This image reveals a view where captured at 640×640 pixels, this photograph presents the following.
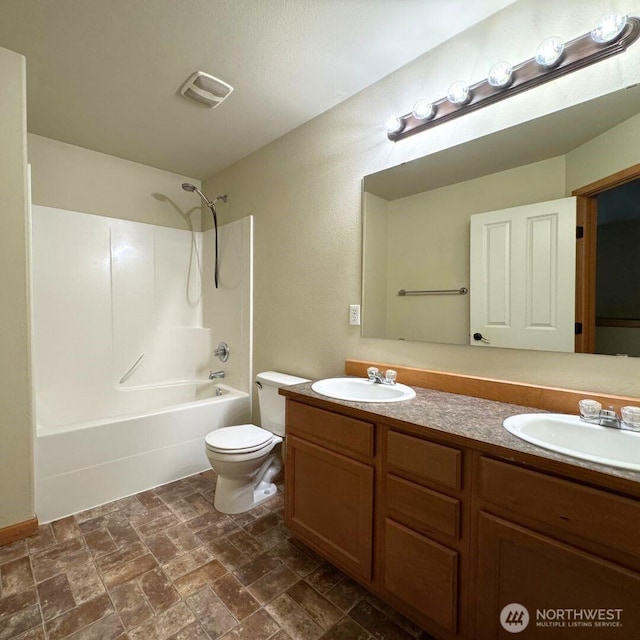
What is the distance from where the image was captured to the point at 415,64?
1.68 metres

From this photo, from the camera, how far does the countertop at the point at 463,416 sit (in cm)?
85

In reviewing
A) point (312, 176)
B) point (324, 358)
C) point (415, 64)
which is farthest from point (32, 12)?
point (324, 358)

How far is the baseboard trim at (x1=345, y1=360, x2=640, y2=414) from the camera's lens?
3.95 feet

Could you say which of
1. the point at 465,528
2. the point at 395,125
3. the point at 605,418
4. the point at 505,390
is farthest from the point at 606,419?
the point at 395,125

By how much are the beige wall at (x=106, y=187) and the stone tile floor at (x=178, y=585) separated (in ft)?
7.40

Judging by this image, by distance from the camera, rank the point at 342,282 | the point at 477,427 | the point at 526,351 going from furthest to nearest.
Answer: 1. the point at 342,282
2. the point at 526,351
3. the point at 477,427

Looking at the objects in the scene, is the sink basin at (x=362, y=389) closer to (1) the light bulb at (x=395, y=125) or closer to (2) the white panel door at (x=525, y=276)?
(2) the white panel door at (x=525, y=276)

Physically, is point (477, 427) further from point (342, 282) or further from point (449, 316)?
point (342, 282)

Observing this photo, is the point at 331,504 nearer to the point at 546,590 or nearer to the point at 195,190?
the point at 546,590

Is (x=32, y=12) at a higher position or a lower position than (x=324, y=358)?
higher

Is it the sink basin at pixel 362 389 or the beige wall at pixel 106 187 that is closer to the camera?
the sink basin at pixel 362 389

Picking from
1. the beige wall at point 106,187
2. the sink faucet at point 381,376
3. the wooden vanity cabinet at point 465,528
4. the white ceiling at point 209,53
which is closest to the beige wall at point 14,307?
the white ceiling at point 209,53

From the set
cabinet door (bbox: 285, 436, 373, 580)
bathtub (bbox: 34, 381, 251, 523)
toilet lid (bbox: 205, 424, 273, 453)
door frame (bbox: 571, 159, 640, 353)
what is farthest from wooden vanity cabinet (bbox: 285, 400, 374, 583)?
bathtub (bbox: 34, 381, 251, 523)

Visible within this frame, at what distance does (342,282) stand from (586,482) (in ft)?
4.84
